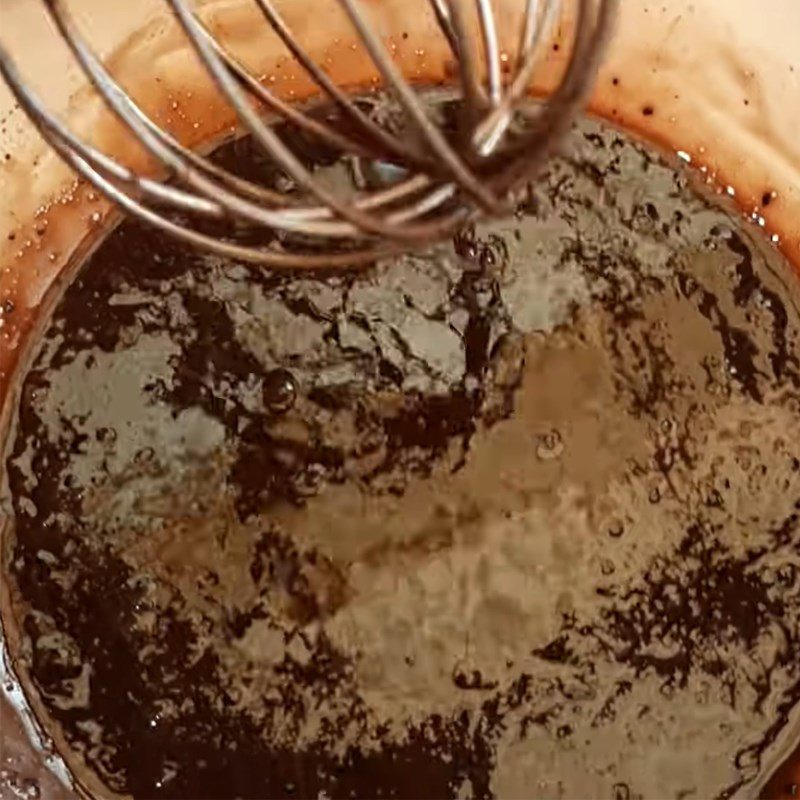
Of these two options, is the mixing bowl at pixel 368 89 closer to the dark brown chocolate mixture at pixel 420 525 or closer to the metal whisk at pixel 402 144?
the dark brown chocolate mixture at pixel 420 525

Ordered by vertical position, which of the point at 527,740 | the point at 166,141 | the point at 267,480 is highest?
the point at 166,141

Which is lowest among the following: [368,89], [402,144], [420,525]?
[420,525]

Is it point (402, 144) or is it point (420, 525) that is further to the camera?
point (420, 525)

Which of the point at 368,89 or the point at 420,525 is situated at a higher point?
the point at 368,89

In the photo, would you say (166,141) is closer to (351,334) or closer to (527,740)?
(351,334)

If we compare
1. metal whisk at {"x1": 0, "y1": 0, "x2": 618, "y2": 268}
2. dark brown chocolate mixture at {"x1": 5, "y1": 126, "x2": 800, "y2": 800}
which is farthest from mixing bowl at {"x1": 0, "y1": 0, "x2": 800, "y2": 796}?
metal whisk at {"x1": 0, "y1": 0, "x2": 618, "y2": 268}

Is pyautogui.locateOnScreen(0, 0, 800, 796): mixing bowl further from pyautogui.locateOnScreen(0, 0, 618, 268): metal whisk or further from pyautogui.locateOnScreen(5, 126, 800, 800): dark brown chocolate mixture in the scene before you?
pyautogui.locateOnScreen(0, 0, 618, 268): metal whisk

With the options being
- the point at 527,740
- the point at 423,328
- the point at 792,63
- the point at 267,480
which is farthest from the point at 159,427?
the point at 792,63

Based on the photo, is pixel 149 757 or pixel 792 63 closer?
pixel 149 757
